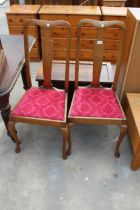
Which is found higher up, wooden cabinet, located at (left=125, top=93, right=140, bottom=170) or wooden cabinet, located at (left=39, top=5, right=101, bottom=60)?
wooden cabinet, located at (left=39, top=5, right=101, bottom=60)

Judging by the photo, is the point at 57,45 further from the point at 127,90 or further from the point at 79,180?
the point at 79,180

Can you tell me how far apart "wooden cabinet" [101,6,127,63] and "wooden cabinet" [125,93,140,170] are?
1.39 m

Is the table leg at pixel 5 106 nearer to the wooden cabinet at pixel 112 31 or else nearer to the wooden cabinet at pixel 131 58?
the wooden cabinet at pixel 131 58

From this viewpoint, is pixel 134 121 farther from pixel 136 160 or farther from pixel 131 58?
pixel 131 58

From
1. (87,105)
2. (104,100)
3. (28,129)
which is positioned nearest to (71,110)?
(87,105)

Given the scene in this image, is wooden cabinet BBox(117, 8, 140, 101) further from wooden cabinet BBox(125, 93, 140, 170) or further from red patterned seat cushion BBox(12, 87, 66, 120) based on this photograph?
red patterned seat cushion BBox(12, 87, 66, 120)

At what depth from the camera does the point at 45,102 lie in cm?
157

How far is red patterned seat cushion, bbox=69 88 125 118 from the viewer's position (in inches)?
58.5

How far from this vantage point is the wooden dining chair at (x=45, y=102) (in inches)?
57.5

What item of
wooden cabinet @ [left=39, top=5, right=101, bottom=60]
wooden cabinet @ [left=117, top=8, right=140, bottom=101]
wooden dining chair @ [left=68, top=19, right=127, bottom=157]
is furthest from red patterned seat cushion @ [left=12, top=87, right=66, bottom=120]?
wooden cabinet @ [left=39, top=5, right=101, bottom=60]

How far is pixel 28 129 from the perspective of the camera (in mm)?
1942

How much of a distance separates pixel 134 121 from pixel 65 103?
1.88 feet

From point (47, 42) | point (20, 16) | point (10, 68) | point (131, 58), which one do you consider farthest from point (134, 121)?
point (20, 16)

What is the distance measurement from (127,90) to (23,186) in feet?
3.96
